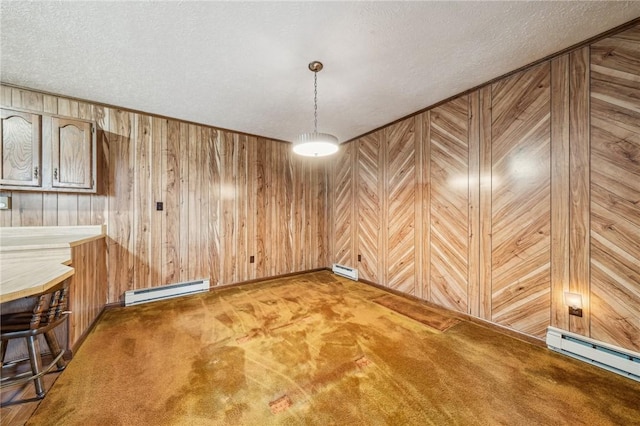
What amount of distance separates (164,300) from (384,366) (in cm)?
311

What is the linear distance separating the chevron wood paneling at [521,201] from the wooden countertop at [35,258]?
369 centimetres

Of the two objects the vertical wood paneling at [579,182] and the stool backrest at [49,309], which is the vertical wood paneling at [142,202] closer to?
the stool backrest at [49,309]

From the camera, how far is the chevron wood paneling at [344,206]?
4.43 m

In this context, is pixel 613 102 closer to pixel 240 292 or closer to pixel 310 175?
pixel 310 175

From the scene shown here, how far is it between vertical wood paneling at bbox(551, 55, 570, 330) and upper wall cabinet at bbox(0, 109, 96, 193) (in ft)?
16.0

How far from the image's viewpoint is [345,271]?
176 inches

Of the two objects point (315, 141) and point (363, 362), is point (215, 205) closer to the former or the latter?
point (315, 141)

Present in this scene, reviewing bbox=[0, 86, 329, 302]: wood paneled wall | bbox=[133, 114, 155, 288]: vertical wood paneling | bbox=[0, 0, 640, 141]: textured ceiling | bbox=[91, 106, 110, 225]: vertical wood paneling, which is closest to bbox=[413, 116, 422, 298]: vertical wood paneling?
bbox=[0, 0, 640, 141]: textured ceiling

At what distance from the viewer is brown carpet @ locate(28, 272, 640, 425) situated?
1.43 m

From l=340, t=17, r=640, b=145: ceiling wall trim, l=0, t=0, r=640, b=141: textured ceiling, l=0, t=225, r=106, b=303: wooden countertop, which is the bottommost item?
l=0, t=225, r=106, b=303: wooden countertop

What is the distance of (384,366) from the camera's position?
6.13 ft

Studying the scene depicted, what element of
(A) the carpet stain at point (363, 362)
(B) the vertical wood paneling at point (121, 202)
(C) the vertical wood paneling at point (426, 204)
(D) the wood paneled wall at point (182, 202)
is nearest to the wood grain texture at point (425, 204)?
(C) the vertical wood paneling at point (426, 204)

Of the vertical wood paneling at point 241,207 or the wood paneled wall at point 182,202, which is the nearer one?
the wood paneled wall at point 182,202

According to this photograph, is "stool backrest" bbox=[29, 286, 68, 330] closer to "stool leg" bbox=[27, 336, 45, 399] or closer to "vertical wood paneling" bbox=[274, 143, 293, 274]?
"stool leg" bbox=[27, 336, 45, 399]
